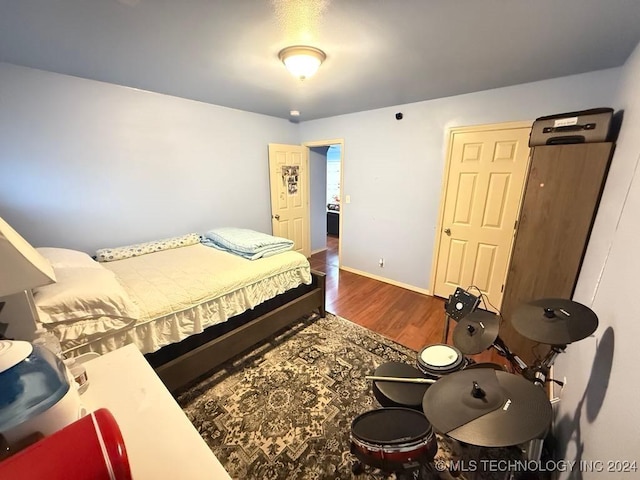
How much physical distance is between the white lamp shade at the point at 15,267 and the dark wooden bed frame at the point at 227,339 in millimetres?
1237

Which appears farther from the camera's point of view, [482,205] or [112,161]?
[482,205]

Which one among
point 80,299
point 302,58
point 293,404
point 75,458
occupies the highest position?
point 302,58

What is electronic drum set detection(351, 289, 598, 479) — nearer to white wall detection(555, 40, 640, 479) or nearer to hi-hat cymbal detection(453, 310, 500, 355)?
hi-hat cymbal detection(453, 310, 500, 355)

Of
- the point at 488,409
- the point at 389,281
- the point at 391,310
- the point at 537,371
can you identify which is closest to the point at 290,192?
the point at 389,281

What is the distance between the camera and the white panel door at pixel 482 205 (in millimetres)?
2473

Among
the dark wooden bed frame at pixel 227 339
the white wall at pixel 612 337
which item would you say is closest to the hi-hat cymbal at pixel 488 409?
the white wall at pixel 612 337

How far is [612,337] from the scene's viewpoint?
102cm

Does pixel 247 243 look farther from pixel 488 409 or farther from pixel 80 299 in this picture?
pixel 488 409

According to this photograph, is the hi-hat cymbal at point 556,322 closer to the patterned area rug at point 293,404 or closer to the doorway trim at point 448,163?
the patterned area rug at point 293,404

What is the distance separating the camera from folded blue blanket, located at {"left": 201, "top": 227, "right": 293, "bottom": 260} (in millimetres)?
2488

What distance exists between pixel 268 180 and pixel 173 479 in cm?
366

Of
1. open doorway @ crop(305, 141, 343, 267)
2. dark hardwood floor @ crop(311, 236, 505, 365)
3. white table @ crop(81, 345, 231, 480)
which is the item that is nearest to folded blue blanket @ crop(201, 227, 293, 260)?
dark hardwood floor @ crop(311, 236, 505, 365)

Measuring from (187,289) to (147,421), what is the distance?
1.14 meters

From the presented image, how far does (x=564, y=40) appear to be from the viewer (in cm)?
157
